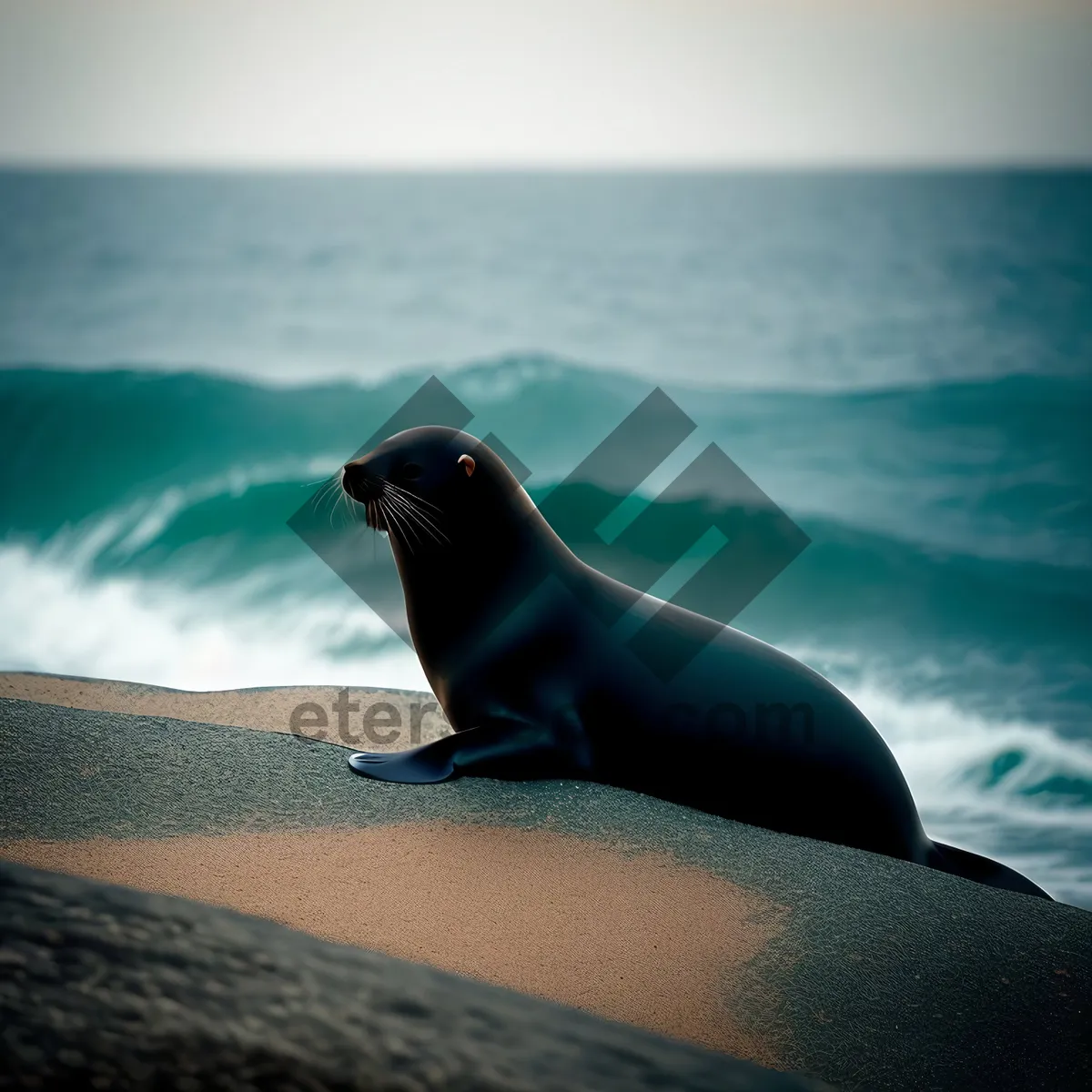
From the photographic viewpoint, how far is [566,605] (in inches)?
137

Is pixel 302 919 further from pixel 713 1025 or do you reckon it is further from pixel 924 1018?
pixel 924 1018

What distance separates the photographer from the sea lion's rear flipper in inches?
135

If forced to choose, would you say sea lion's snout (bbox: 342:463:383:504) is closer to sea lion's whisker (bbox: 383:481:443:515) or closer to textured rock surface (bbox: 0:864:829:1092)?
sea lion's whisker (bbox: 383:481:443:515)

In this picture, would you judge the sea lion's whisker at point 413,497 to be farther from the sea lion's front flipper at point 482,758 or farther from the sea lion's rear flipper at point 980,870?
the sea lion's rear flipper at point 980,870

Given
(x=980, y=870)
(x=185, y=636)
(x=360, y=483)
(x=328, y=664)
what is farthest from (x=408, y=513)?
(x=185, y=636)

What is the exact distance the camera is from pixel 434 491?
3.40 metres

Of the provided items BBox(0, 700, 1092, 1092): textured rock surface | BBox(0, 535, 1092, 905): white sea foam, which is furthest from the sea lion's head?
BBox(0, 535, 1092, 905): white sea foam

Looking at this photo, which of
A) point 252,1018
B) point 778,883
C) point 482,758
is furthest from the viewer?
point 482,758

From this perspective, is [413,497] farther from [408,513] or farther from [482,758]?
[482,758]

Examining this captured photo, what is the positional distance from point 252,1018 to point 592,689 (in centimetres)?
197

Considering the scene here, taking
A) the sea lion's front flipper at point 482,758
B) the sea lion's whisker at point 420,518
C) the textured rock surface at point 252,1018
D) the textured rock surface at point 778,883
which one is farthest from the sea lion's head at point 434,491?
the textured rock surface at point 252,1018

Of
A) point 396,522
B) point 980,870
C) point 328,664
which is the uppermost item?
point 328,664

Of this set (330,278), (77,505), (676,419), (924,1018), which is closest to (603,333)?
(676,419)

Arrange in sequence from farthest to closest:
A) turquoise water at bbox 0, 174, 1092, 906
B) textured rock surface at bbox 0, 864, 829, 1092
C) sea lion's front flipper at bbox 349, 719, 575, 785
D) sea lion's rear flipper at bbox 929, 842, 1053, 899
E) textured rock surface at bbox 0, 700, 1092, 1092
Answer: turquoise water at bbox 0, 174, 1092, 906, sea lion's rear flipper at bbox 929, 842, 1053, 899, sea lion's front flipper at bbox 349, 719, 575, 785, textured rock surface at bbox 0, 700, 1092, 1092, textured rock surface at bbox 0, 864, 829, 1092
